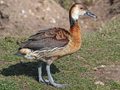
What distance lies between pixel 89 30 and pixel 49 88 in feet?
17.7

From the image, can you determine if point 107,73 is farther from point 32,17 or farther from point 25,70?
point 32,17

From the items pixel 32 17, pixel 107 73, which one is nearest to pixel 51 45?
pixel 107 73

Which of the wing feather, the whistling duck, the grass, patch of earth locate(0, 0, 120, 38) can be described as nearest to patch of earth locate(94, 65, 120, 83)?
the grass

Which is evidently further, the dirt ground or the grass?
the dirt ground

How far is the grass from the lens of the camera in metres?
4.59

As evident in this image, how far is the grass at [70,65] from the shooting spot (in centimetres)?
459

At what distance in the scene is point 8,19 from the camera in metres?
8.65

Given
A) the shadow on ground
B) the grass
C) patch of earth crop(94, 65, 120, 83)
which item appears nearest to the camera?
the grass

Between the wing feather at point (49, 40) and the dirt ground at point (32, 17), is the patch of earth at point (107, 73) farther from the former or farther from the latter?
the dirt ground at point (32, 17)

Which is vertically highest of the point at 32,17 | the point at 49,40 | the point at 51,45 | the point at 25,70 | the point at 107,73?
the point at 32,17

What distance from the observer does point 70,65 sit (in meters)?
5.69

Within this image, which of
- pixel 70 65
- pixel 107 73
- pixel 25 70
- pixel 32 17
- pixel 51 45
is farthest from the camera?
pixel 32 17

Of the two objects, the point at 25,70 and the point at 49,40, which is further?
the point at 25,70

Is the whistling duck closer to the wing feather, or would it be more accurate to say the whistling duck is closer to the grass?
the wing feather
